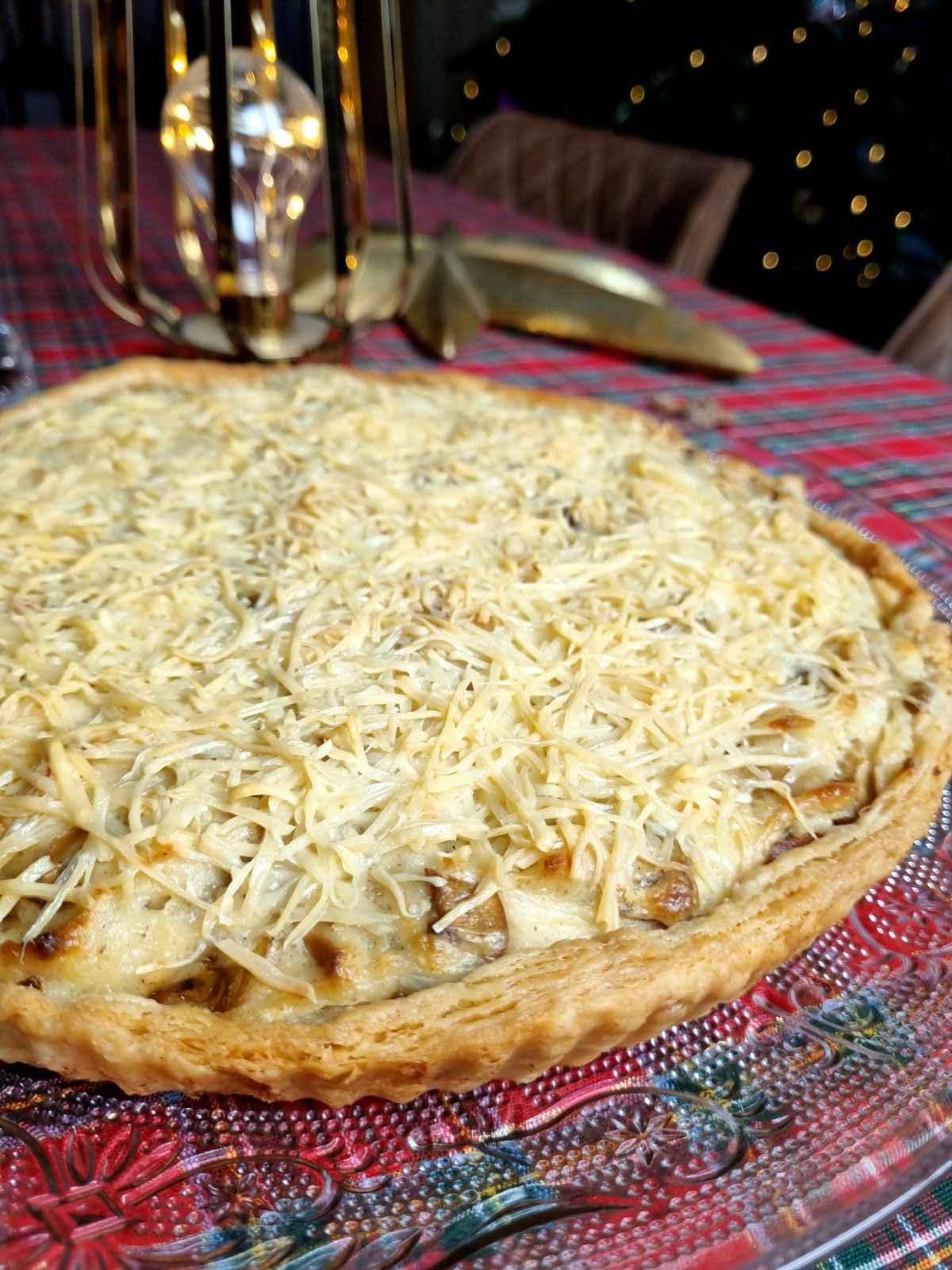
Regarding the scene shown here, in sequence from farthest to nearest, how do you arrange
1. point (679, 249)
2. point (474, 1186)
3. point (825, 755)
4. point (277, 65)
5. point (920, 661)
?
point (679, 249) < point (277, 65) < point (920, 661) < point (825, 755) < point (474, 1186)

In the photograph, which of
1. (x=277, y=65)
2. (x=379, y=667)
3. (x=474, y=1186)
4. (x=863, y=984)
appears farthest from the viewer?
(x=277, y=65)

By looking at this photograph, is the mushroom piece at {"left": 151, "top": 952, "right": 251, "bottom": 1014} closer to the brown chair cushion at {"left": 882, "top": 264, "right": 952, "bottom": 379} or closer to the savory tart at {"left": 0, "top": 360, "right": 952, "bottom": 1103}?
the savory tart at {"left": 0, "top": 360, "right": 952, "bottom": 1103}

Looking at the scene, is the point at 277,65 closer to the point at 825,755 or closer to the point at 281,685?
the point at 281,685

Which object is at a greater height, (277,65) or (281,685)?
(277,65)

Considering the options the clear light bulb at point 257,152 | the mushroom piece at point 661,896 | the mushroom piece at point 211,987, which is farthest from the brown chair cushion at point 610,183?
the mushroom piece at point 211,987

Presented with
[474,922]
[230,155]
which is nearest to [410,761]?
[474,922]

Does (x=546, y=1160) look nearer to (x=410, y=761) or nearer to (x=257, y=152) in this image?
(x=410, y=761)

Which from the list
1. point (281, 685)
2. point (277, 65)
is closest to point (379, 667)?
point (281, 685)

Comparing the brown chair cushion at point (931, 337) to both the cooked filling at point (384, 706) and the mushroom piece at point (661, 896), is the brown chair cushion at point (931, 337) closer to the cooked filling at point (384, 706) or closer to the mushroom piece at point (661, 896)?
the cooked filling at point (384, 706)
